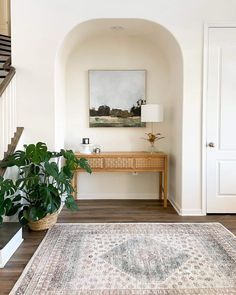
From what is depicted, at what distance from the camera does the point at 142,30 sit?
3938mm

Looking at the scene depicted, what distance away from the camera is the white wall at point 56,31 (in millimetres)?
3467

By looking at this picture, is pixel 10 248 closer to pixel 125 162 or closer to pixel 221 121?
pixel 125 162

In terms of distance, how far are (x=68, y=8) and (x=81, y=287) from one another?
3153 mm

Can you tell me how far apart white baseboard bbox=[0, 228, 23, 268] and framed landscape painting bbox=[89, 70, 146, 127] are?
86.2 inches

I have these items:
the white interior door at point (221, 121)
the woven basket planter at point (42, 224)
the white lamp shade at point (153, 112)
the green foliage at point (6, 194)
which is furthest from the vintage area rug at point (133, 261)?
the white lamp shade at point (153, 112)

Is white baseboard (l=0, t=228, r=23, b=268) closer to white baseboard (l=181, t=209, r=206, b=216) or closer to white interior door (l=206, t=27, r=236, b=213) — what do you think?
white baseboard (l=181, t=209, r=206, b=216)

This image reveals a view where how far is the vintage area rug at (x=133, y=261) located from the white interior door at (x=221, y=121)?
2.08 ft

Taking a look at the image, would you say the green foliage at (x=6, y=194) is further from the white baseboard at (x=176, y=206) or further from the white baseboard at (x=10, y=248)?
the white baseboard at (x=176, y=206)

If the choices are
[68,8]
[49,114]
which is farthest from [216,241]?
[68,8]

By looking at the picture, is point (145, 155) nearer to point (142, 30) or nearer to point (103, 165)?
point (103, 165)

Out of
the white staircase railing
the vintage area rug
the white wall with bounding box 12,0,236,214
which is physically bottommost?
the vintage area rug

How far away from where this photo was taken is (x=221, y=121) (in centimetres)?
365

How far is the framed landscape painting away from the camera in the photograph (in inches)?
173

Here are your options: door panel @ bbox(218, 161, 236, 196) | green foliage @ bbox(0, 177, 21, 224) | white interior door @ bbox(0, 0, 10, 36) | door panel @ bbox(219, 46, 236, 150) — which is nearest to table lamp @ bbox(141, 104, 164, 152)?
door panel @ bbox(219, 46, 236, 150)
